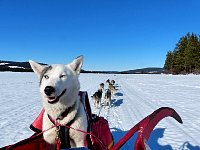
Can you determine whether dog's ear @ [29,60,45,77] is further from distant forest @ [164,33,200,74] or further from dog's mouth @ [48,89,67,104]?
distant forest @ [164,33,200,74]

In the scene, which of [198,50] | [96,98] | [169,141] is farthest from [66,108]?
[198,50]

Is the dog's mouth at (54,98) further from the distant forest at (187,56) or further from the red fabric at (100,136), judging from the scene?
the distant forest at (187,56)

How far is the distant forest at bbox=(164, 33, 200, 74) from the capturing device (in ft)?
189

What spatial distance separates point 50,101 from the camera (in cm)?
329

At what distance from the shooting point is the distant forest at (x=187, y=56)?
57.6 metres

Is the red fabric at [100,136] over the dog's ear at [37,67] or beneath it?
beneath

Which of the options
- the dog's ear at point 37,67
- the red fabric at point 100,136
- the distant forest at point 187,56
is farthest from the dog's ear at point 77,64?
the distant forest at point 187,56

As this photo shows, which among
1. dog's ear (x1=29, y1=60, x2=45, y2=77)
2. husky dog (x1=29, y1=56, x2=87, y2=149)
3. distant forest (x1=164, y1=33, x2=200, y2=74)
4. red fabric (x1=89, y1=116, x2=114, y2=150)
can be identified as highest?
distant forest (x1=164, y1=33, x2=200, y2=74)

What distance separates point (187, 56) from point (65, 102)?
58007 mm

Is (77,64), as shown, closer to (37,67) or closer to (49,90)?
(37,67)

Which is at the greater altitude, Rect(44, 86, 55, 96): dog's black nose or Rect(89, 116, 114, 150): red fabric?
Rect(44, 86, 55, 96): dog's black nose

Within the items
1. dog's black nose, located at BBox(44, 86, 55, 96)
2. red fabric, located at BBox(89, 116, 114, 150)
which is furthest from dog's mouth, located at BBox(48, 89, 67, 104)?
red fabric, located at BBox(89, 116, 114, 150)

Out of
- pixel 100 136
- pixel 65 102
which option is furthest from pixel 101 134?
pixel 65 102

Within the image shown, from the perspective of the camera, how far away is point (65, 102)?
3.43 metres
